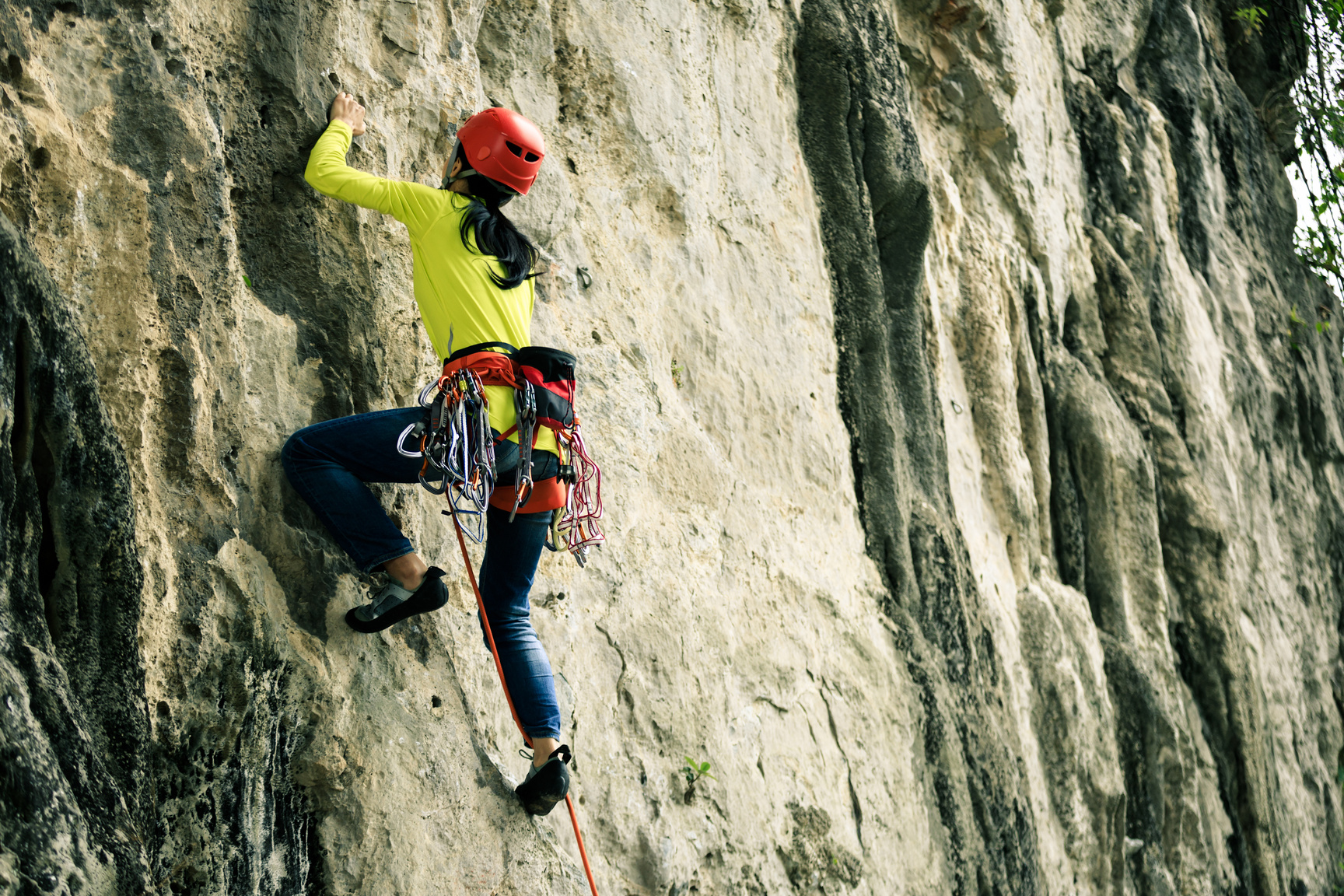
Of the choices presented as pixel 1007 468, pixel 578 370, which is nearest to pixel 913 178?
pixel 1007 468

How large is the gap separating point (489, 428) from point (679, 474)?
1.75 metres

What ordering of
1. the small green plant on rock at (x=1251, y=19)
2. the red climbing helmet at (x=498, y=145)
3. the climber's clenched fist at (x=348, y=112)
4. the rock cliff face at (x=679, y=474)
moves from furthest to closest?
1. the small green plant on rock at (x=1251, y=19)
2. the climber's clenched fist at (x=348, y=112)
3. the red climbing helmet at (x=498, y=145)
4. the rock cliff face at (x=679, y=474)

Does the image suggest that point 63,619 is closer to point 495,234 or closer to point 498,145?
point 495,234

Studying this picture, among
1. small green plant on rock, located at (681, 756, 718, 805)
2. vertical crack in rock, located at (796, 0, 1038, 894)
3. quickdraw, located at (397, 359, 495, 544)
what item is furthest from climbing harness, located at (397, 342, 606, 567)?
vertical crack in rock, located at (796, 0, 1038, 894)

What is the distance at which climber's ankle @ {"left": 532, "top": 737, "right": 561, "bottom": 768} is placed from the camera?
316 centimetres

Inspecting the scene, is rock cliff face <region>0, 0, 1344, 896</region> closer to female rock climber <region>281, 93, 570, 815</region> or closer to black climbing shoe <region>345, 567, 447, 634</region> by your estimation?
black climbing shoe <region>345, 567, 447, 634</region>

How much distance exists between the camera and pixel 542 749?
3.18 metres

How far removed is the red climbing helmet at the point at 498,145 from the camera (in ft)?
10.3

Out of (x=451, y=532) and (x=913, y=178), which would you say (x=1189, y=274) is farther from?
(x=451, y=532)

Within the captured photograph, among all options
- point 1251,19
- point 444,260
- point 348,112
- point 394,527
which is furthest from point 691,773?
point 1251,19

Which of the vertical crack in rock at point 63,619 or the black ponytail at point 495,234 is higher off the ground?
the black ponytail at point 495,234

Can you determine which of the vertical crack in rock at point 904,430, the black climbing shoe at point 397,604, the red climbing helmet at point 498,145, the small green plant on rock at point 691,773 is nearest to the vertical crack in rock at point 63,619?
the black climbing shoe at point 397,604

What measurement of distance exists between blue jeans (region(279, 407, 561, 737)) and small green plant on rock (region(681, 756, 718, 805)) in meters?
1.16

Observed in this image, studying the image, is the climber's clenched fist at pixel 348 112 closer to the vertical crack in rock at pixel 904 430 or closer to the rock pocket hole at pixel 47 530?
the rock pocket hole at pixel 47 530
